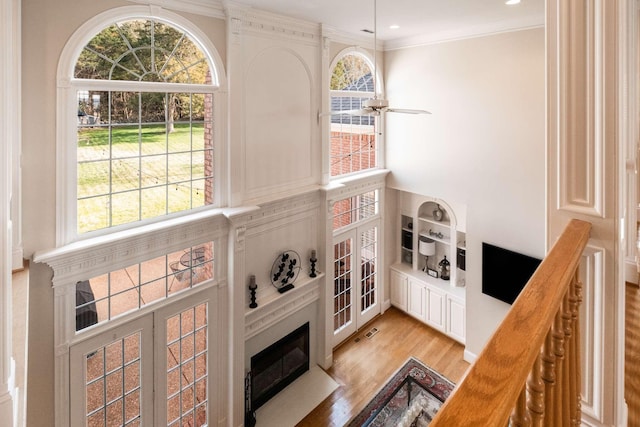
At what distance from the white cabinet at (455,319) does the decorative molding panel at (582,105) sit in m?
4.79

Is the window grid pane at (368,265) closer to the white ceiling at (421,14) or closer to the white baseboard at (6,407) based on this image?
the white ceiling at (421,14)

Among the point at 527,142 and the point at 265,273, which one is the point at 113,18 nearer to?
the point at 265,273

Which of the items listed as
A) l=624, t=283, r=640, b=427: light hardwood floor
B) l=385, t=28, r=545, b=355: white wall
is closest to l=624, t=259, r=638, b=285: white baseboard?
l=624, t=283, r=640, b=427: light hardwood floor

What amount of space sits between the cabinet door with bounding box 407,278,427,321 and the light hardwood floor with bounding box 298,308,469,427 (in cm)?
16

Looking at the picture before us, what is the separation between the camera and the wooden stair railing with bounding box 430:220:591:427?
65 cm

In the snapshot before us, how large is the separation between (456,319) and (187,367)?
4209mm

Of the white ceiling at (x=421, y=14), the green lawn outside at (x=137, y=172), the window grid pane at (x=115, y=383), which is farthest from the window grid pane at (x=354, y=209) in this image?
the window grid pane at (x=115, y=383)

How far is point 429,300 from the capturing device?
21.3 feet

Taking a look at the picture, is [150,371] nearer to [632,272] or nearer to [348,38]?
[632,272]

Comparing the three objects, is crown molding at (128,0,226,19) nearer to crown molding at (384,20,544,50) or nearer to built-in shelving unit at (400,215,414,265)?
crown molding at (384,20,544,50)

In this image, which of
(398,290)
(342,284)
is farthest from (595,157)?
(398,290)

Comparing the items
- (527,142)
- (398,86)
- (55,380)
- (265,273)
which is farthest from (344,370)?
(398,86)

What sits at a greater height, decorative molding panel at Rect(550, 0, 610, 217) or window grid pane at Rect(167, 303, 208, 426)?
decorative molding panel at Rect(550, 0, 610, 217)

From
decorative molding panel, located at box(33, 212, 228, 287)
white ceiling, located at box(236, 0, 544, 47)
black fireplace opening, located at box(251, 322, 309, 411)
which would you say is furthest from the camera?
black fireplace opening, located at box(251, 322, 309, 411)
